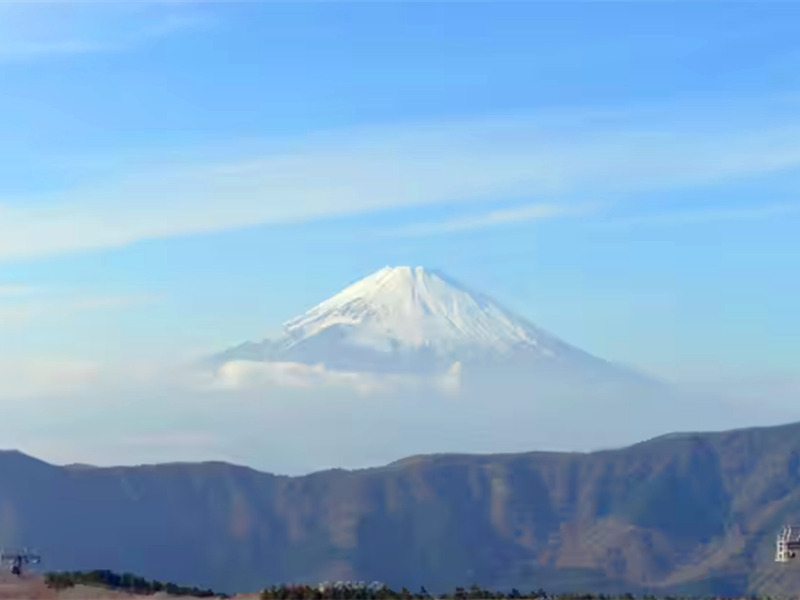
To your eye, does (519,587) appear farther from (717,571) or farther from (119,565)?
(119,565)

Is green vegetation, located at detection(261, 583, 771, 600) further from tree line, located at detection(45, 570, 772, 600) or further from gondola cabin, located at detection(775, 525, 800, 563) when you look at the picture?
gondola cabin, located at detection(775, 525, 800, 563)

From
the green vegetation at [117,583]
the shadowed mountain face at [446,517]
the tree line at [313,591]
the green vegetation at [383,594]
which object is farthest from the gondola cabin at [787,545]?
the green vegetation at [117,583]

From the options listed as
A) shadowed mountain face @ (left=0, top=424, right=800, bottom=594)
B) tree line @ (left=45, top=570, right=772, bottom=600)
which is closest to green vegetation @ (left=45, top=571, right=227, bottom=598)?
tree line @ (left=45, top=570, right=772, bottom=600)

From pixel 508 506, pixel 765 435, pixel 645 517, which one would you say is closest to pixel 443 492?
pixel 508 506

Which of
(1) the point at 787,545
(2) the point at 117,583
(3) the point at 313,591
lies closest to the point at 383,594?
(3) the point at 313,591

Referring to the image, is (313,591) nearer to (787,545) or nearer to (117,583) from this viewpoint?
(117,583)

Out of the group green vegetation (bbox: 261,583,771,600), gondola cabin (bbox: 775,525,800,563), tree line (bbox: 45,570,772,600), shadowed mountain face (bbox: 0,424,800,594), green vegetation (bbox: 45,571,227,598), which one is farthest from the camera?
shadowed mountain face (bbox: 0,424,800,594)

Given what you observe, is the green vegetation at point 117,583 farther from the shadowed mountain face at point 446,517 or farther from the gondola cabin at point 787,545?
the gondola cabin at point 787,545

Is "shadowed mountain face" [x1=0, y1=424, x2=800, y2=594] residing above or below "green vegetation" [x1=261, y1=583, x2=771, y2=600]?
above
